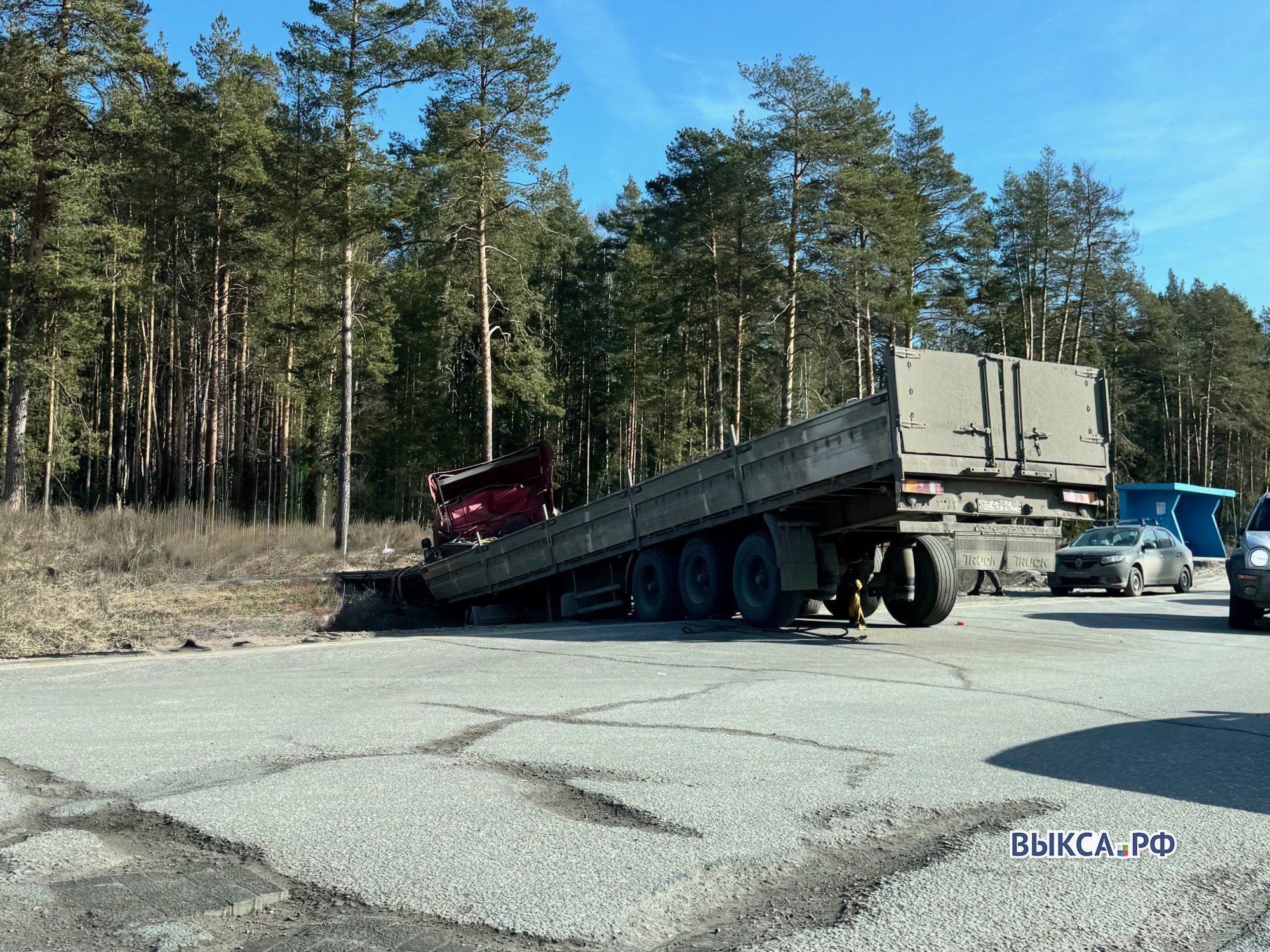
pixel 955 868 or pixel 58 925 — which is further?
pixel 955 868

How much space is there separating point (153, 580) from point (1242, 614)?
18.8 meters

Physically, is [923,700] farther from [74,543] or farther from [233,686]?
[74,543]

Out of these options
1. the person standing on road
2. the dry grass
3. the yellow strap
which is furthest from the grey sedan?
the dry grass

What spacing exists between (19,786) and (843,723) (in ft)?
15.1

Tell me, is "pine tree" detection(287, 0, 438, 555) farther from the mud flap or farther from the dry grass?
the mud flap

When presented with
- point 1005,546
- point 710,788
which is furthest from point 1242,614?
point 710,788

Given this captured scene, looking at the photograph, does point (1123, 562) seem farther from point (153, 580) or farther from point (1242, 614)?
point (153, 580)

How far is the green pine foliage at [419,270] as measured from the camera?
2752cm

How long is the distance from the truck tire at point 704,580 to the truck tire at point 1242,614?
6956mm

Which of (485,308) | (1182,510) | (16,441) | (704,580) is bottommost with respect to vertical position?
(704,580)

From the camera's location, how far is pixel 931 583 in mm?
13883

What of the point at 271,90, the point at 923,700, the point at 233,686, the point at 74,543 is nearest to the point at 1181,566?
the point at 923,700

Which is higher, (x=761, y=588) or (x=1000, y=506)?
(x=1000, y=506)

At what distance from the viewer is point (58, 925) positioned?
3.35 meters
